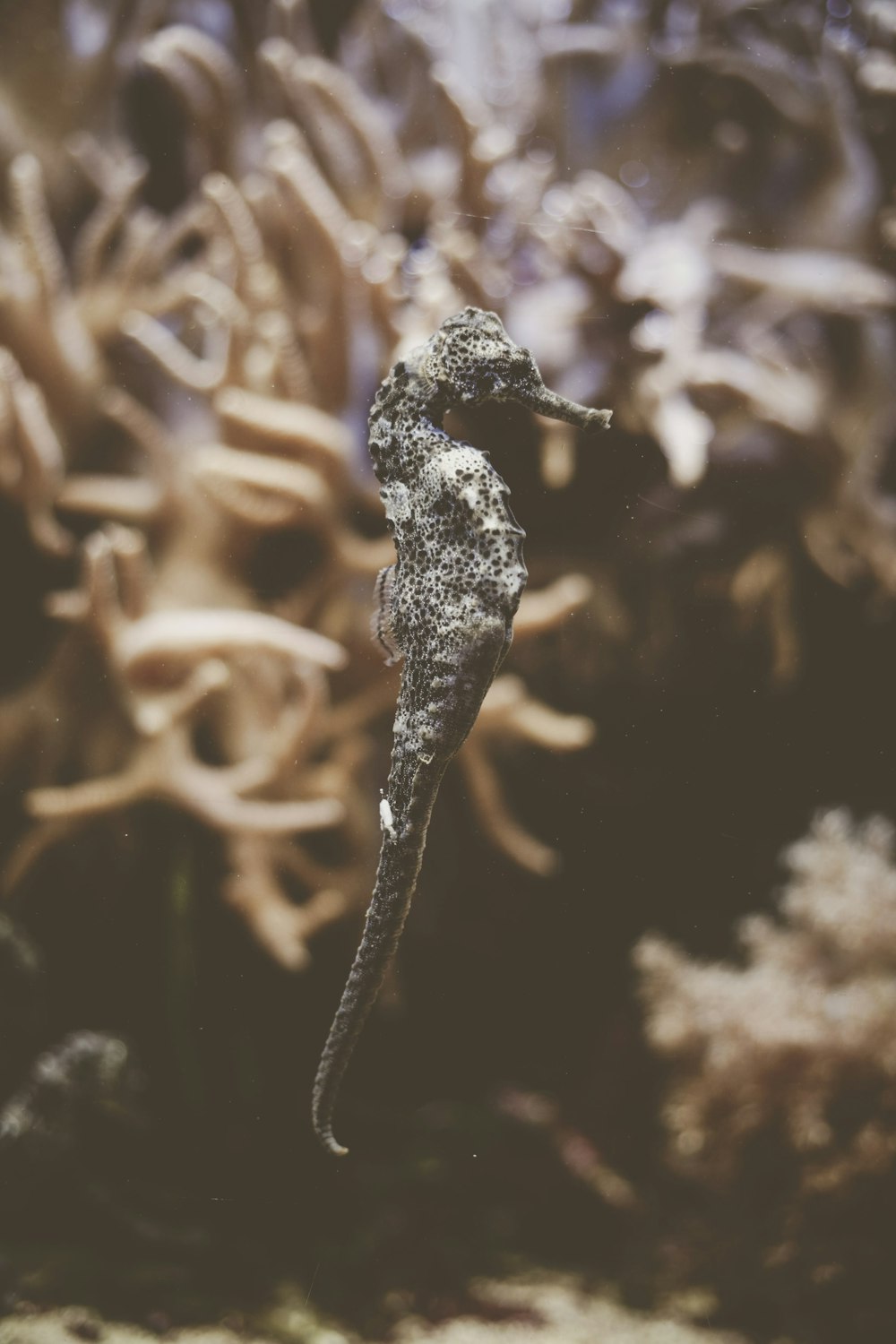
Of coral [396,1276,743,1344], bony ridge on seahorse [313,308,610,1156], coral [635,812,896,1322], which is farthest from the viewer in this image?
A: coral [635,812,896,1322]

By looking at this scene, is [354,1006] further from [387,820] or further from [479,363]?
[479,363]

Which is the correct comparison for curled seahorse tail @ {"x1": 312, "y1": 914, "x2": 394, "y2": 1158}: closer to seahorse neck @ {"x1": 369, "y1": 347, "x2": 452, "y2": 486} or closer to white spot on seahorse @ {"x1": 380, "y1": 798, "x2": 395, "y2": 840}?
white spot on seahorse @ {"x1": 380, "y1": 798, "x2": 395, "y2": 840}

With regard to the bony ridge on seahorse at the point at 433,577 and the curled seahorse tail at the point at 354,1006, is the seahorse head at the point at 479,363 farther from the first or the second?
the curled seahorse tail at the point at 354,1006

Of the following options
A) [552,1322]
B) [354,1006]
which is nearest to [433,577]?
[354,1006]

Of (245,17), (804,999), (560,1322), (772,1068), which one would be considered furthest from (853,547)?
(245,17)

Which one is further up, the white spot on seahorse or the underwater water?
the underwater water

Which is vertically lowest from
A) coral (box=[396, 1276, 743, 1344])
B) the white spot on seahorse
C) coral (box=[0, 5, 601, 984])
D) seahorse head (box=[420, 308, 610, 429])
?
coral (box=[396, 1276, 743, 1344])

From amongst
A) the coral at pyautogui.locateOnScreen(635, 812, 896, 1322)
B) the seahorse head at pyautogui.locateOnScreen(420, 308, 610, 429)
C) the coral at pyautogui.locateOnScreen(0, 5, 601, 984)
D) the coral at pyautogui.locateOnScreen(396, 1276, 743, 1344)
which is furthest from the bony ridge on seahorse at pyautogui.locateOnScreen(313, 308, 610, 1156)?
the coral at pyautogui.locateOnScreen(635, 812, 896, 1322)

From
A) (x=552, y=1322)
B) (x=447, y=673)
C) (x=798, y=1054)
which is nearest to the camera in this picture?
(x=447, y=673)
